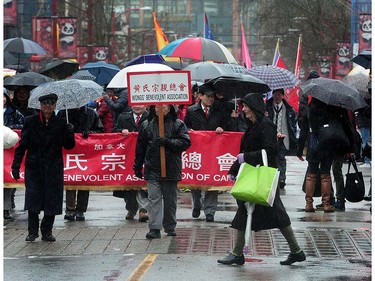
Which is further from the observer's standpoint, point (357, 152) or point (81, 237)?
point (357, 152)

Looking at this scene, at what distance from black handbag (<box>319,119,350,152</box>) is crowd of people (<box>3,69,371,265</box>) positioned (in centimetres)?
7

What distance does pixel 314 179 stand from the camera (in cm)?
1697

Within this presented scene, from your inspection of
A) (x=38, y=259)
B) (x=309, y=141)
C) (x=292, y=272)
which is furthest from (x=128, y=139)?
(x=292, y=272)

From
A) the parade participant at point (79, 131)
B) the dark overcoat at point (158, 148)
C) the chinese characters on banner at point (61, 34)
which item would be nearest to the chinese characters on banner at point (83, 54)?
the chinese characters on banner at point (61, 34)

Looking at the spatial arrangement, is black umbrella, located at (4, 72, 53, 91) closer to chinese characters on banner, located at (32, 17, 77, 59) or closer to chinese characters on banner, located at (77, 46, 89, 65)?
chinese characters on banner, located at (32, 17, 77, 59)

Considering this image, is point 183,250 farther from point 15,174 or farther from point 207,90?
point 207,90

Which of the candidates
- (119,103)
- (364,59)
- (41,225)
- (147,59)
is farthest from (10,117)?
(364,59)

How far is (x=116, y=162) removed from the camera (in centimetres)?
1655

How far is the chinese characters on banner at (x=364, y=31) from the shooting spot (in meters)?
39.8

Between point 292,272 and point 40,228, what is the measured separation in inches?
146

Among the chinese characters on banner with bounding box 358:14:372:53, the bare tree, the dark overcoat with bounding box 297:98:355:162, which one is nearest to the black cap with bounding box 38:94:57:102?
the dark overcoat with bounding box 297:98:355:162

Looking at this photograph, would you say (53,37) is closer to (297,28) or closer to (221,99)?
(297,28)

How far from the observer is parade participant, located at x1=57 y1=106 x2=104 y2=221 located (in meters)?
16.1

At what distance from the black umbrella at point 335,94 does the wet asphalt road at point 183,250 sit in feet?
4.87
